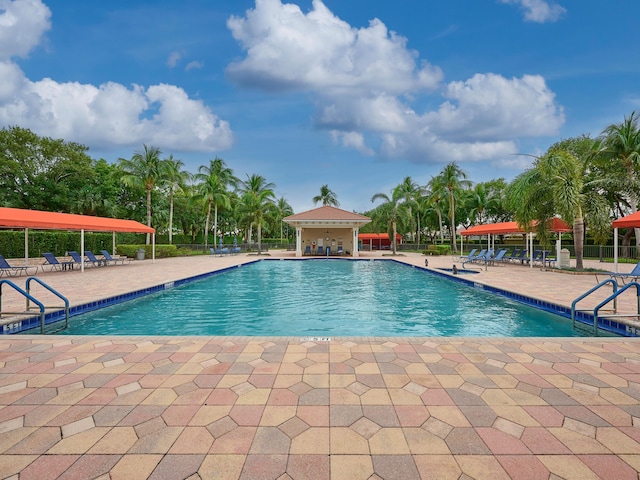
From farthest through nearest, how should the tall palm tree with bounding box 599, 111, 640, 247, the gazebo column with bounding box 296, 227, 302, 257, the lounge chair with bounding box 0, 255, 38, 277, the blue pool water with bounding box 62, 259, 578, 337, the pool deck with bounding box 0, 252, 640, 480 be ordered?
1. the gazebo column with bounding box 296, 227, 302, 257
2. the tall palm tree with bounding box 599, 111, 640, 247
3. the lounge chair with bounding box 0, 255, 38, 277
4. the blue pool water with bounding box 62, 259, 578, 337
5. the pool deck with bounding box 0, 252, 640, 480

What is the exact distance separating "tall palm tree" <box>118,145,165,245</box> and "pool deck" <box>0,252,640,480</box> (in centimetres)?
2622

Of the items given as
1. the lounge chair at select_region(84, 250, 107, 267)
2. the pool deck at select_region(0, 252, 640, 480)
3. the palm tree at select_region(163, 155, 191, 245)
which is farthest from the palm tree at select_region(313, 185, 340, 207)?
the pool deck at select_region(0, 252, 640, 480)

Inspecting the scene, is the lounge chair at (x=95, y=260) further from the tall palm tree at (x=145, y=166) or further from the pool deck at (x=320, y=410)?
the pool deck at (x=320, y=410)

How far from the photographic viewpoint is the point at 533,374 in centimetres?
350

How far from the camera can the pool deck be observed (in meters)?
2.09

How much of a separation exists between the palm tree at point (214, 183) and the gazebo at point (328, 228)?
8501mm

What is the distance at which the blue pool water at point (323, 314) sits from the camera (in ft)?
21.2

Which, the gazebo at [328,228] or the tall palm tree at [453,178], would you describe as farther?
the tall palm tree at [453,178]

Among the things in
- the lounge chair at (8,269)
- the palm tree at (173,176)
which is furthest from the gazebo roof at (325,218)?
the lounge chair at (8,269)

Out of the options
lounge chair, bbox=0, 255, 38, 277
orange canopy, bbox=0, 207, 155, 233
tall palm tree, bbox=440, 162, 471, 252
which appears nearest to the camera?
orange canopy, bbox=0, 207, 155, 233

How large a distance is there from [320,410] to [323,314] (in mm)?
5137

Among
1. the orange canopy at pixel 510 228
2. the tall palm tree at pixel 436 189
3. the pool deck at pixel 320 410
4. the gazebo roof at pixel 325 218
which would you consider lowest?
the pool deck at pixel 320 410

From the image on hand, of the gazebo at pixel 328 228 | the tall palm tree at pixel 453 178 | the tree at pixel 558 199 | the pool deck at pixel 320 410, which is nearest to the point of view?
the pool deck at pixel 320 410

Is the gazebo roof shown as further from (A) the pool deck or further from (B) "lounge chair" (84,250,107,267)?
(A) the pool deck
